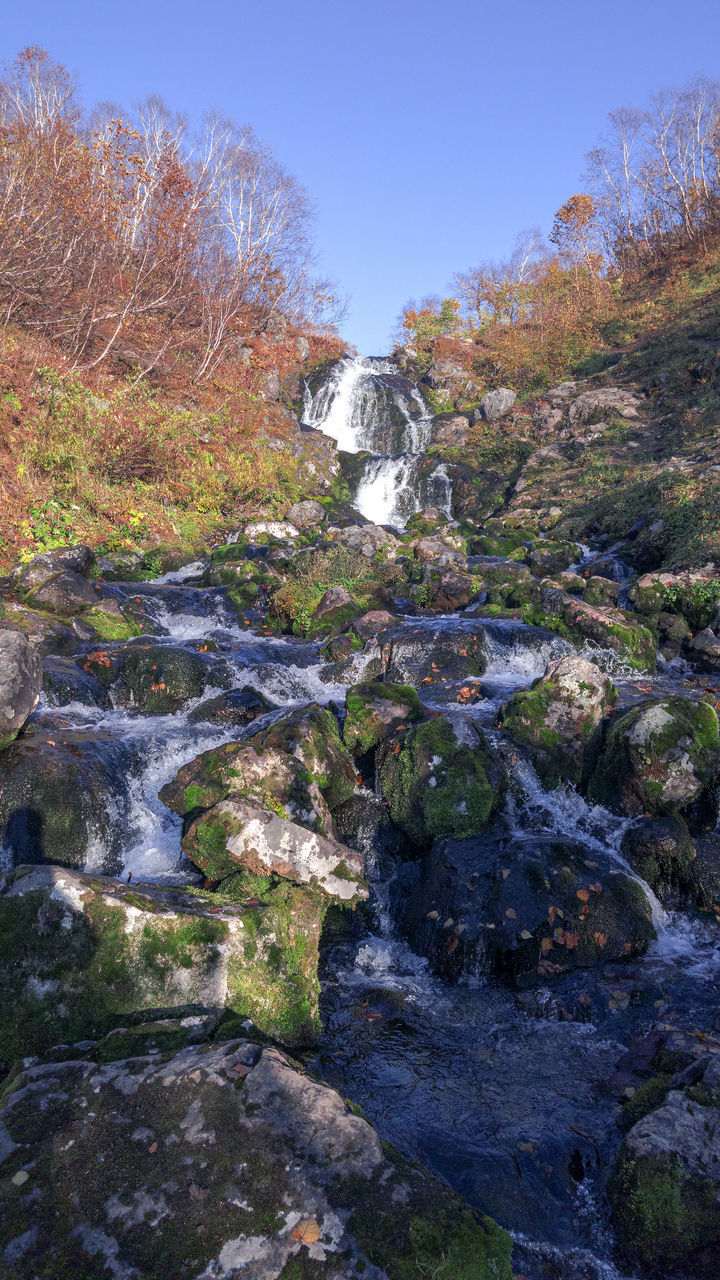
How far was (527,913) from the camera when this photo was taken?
592 centimetres

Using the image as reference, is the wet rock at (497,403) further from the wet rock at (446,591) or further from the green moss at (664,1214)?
the green moss at (664,1214)

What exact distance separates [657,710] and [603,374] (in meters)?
29.1

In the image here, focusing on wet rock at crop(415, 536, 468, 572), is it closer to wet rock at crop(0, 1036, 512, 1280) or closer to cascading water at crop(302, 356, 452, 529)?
cascading water at crop(302, 356, 452, 529)

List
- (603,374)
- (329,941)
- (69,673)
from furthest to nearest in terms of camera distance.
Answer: (603,374) → (69,673) → (329,941)

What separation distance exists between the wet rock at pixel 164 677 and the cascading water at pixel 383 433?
18354mm

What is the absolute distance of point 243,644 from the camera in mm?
13062

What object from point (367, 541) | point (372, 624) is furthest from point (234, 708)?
point (367, 541)

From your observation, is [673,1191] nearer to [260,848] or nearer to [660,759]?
[260,848]

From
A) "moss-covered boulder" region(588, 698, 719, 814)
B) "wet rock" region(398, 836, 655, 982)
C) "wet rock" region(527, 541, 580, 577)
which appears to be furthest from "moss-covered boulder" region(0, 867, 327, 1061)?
"wet rock" region(527, 541, 580, 577)

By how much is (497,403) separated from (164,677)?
27938mm

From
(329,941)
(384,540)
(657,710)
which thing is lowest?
(329,941)

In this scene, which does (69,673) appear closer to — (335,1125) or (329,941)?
(329,941)

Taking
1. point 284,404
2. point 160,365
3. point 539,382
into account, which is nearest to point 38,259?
point 160,365

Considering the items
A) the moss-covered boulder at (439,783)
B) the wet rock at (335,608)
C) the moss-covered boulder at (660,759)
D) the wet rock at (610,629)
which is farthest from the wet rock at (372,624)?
the moss-covered boulder at (660,759)
